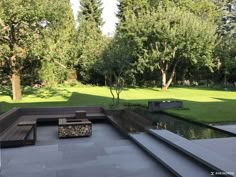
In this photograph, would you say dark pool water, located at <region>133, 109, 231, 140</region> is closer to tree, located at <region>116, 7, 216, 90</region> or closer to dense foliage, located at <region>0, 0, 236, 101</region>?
dense foliage, located at <region>0, 0, 236, 101</region>

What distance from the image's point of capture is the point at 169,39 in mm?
28000

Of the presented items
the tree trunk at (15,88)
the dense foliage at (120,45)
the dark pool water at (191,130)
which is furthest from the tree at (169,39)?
the dark pool water at (191,130)

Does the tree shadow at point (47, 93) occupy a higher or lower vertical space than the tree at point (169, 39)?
lower

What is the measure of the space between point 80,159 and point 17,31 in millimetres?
14692

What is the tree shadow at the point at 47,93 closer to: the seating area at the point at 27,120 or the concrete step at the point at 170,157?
the seating area at the point at 27,120

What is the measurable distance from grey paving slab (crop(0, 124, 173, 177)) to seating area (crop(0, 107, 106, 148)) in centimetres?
25

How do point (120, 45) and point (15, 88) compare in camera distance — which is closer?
point (120, 45)

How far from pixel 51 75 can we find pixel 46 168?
1030 inches

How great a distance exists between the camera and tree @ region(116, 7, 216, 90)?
27891 mm

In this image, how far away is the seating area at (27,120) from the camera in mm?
8000

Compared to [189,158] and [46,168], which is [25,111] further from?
[189,158]

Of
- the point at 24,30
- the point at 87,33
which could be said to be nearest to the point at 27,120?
the point at 24,30

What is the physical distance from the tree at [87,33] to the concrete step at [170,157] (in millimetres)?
17870

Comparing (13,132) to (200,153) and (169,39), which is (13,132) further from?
(169,39)
